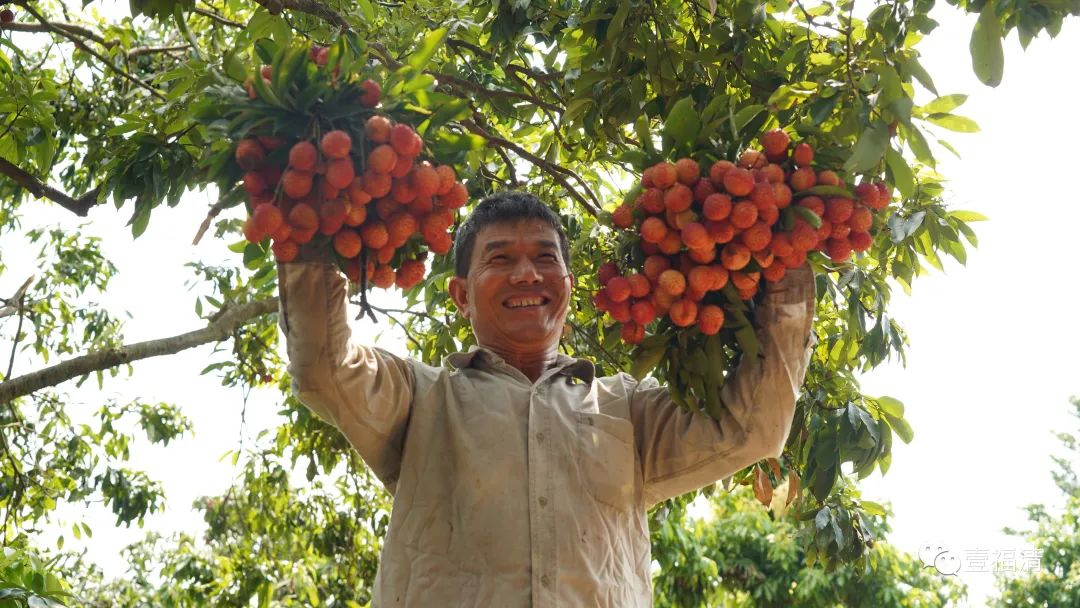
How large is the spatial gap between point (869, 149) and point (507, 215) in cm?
73

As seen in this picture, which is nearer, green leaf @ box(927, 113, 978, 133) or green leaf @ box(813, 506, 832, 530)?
green leaf @ box(927, 113, 978, 133)

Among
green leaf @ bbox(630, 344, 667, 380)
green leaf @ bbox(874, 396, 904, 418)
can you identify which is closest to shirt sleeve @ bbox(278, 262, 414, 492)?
green leaf @ bbox(630, 344, 667, 380)

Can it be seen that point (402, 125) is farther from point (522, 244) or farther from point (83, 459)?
point (83, 459)

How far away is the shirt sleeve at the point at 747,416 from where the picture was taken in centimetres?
177

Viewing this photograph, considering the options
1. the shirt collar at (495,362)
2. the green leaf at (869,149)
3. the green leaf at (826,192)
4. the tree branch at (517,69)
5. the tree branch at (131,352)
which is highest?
the tree branch at (517,69)

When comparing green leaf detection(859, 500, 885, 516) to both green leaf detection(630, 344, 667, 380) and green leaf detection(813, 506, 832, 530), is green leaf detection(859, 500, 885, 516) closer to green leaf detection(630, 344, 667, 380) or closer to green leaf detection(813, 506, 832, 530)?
green leaf detection(813, 506, 832, 530)

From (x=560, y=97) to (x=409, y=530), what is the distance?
1505 mm

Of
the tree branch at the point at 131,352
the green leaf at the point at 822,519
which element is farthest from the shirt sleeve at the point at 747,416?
the tree branch at the point at 131,352

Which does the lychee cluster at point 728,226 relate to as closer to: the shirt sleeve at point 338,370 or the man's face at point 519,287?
the man's face at point 519,287

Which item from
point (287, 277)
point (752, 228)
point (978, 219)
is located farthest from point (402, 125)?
point (978, 219)

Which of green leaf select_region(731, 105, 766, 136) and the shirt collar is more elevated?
green leaf select_region(731, 105, 766, 136)

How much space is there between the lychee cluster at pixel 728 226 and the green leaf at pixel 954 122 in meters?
0.24

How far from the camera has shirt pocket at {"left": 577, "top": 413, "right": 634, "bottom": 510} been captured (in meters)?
1.83

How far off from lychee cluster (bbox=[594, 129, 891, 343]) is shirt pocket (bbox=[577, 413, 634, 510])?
25 cm
